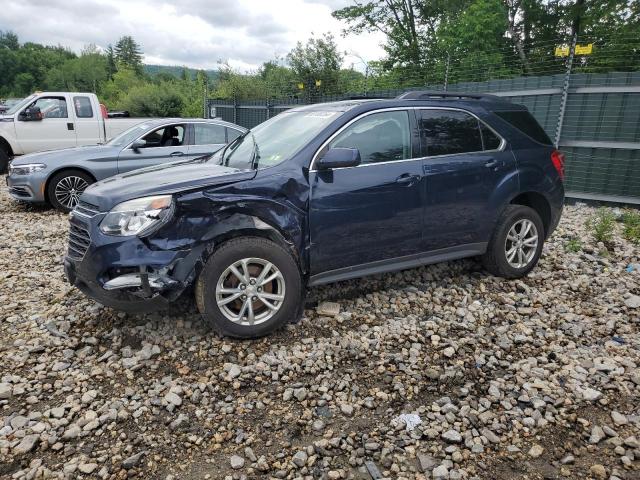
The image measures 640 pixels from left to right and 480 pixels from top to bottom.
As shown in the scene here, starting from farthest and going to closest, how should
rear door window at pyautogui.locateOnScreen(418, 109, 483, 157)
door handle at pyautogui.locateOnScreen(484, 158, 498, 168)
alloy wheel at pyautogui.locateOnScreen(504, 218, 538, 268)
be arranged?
alloy wheel at pyautogui.locateOnScreen(504, 218, 538, 268), door handle at pyautogui.locateOnScreen(484, 158, 498, 168), rear door window at pyautogui.locateOnScreen(418, 109, 483, 157)

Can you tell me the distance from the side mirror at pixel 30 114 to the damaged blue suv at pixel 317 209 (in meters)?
8.59

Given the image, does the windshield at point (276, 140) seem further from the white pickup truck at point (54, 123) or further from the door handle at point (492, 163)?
the white pickup truck at point (54, 123)

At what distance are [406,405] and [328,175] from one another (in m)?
1.80

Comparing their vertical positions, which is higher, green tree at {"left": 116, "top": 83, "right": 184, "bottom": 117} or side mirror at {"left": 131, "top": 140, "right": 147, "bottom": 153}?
green tree at {"left": 116, "top": 83, "right": 184, "bottom": 117}

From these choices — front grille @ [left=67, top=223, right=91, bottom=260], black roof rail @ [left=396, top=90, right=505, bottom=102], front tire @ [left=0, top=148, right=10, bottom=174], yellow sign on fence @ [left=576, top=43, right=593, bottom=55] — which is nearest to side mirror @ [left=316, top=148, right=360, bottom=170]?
black roof rail @ [left=396, top=90, right=505, bottom=102]

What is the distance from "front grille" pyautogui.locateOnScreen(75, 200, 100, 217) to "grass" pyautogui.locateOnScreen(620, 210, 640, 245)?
650 cm

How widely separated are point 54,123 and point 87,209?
9060mm

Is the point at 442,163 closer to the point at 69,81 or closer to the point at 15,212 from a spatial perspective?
the point at 15,212

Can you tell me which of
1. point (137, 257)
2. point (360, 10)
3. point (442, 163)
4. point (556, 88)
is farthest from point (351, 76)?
point (137, 257)

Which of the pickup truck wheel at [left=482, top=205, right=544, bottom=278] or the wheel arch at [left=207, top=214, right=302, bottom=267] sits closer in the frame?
the wheel arch at [left=207, top=214, right=302, bottom=267]

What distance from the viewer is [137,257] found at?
3.14m

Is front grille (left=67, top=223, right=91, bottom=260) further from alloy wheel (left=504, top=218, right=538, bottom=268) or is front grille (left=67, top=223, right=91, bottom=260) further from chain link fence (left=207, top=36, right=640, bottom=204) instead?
chain link fence (left=207, top=36, right=640, bottom=204)

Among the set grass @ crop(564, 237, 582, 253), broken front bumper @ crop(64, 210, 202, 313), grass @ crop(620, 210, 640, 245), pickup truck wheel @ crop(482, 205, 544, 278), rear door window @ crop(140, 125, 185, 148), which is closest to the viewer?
broken front bumper @ crop(64, 210, 202, 313)

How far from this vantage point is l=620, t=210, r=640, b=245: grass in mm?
6215
